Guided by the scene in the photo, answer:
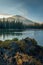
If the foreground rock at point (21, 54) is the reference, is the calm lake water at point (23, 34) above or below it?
above

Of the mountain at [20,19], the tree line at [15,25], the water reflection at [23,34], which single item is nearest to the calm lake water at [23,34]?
the water reflection at [23,34]

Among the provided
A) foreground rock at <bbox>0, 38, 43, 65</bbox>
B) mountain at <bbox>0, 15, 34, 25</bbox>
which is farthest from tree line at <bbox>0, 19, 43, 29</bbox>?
foreground rock at <bbox>0, 38, 43, 65</bbox>

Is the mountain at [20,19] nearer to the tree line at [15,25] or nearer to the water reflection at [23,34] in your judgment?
the tree line at [15,25]

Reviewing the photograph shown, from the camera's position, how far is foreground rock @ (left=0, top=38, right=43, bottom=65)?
204 centimetres

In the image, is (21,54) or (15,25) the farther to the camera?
(15,25)

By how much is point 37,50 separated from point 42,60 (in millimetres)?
296

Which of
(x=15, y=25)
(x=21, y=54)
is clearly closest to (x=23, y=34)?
(x=15, y=25)

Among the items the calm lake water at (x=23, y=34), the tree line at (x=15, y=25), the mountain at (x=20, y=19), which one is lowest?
the calm lake water at (x=23, y=34)

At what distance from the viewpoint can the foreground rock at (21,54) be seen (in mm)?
2045

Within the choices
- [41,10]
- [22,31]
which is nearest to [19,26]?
[22,31]

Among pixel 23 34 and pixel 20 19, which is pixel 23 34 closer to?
pixel 23 34

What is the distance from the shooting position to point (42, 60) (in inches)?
86.8

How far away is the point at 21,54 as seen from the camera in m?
2.25

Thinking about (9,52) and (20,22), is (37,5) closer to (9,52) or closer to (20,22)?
(20,22)
